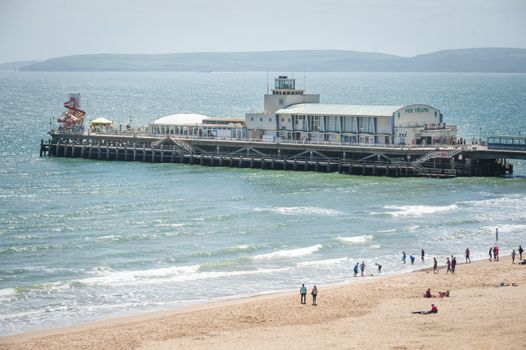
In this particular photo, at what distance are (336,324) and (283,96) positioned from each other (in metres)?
67.3

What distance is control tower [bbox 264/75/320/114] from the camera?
112m

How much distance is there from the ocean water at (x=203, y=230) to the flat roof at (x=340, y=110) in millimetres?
8548

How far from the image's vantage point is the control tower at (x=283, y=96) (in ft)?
368

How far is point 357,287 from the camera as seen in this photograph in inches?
2109

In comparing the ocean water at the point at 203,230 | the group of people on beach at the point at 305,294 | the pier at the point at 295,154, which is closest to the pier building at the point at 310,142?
the pier at the point at 295,154

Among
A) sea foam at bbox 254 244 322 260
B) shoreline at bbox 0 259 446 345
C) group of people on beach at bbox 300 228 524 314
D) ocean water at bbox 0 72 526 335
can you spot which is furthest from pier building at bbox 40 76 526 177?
shoreline at bbox 0 259 446 345

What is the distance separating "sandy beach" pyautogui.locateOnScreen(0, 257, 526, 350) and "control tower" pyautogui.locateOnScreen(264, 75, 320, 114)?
195ft

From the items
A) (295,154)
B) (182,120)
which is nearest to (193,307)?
(295,154)

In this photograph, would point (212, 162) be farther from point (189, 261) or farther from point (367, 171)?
point (189, 261)

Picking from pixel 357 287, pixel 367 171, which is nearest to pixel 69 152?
pixel 367 171

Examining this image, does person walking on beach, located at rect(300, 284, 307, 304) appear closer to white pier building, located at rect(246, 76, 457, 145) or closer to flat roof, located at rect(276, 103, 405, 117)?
white pier building, located at rect(246, 76, 457, 145)

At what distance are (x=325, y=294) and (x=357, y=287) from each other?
2.25 m

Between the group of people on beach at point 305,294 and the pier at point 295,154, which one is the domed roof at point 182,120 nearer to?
the pier at point 295,154

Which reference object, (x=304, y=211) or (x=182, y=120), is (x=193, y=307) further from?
(x=182, y=120)
